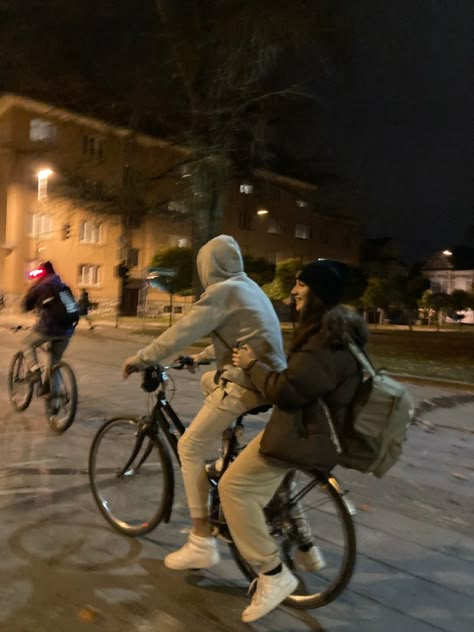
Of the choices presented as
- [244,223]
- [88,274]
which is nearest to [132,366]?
[88,274]

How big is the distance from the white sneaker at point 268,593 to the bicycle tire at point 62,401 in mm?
4060

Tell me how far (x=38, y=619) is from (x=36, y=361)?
4.52 meters

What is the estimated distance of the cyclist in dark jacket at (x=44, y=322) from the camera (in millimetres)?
6809

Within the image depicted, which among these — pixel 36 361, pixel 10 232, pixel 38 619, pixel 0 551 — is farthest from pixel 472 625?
pixel 10 232

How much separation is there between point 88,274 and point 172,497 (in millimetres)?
35755

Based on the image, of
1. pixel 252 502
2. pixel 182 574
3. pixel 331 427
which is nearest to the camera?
pixel 331 427

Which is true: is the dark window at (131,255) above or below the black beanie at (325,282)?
above

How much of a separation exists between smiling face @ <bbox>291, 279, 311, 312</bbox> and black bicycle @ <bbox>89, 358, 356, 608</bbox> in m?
0.84

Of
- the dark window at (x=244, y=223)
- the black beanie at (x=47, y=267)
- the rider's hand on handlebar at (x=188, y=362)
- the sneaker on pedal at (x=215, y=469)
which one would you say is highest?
the dark window at (x=244, y=223)

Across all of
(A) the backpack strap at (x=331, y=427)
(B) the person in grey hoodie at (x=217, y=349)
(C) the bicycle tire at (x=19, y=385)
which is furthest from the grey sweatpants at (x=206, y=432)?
(C) the bicycle tire at (x=19, y=385)

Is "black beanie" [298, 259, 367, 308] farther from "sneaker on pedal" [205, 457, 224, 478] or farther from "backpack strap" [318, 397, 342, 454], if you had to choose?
"sneaker on pedal" [205, 457, 224, 478]

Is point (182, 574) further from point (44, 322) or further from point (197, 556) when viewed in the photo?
point (44, 322)

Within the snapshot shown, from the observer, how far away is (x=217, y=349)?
3490 millimetres

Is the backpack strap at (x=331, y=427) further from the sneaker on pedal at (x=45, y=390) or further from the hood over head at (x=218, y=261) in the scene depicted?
the sneaker on pedal at (x=45, y=390)
